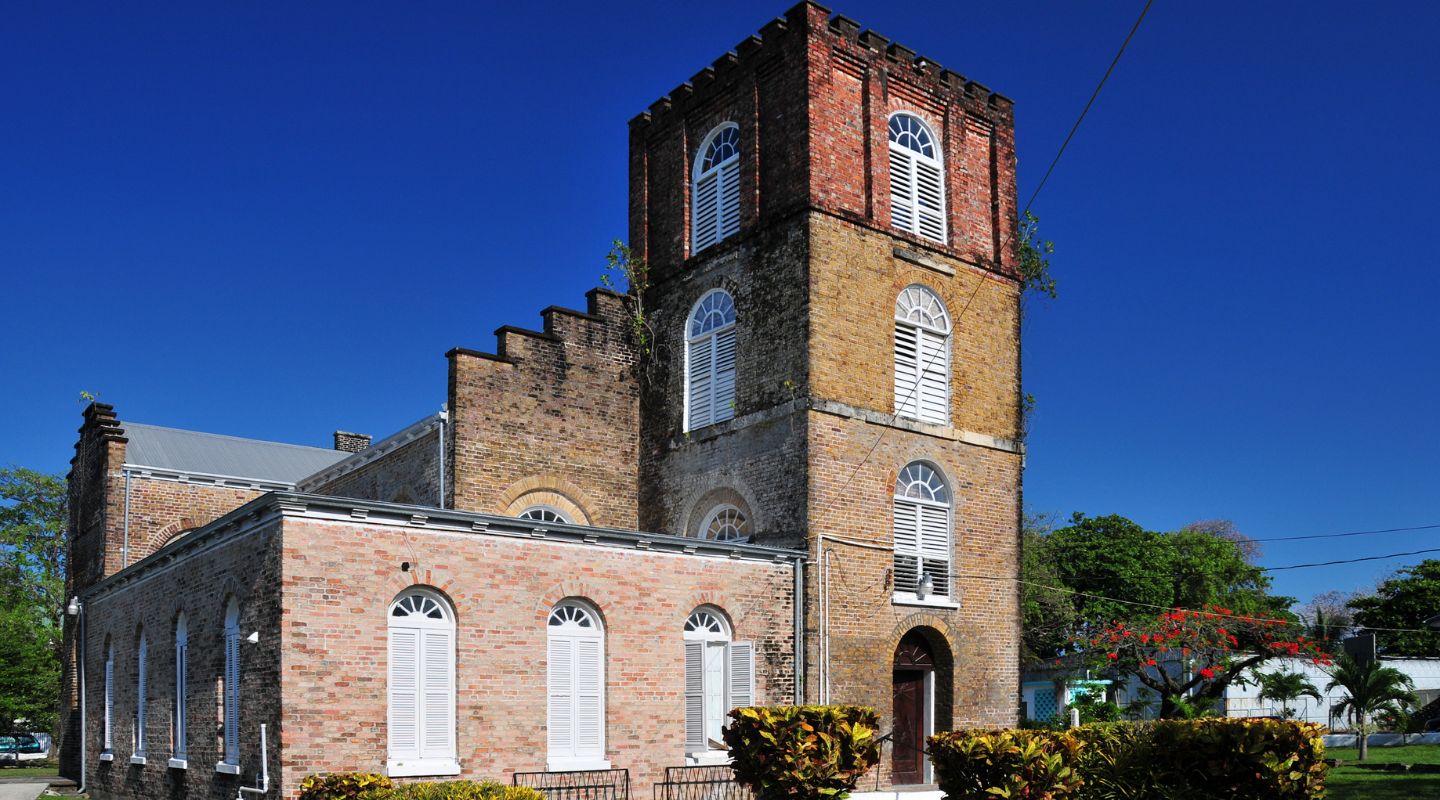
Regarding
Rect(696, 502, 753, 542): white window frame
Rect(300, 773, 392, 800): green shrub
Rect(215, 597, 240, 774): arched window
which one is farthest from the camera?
Rect(696, 502, 753, 542): white window frame

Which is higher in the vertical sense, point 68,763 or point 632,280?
point 632,280

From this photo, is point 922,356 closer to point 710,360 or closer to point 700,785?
point 710,360

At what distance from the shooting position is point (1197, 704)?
26906mm

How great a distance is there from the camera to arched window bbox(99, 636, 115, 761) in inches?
953

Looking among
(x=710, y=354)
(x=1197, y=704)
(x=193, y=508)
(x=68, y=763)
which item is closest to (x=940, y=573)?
(x=710, y=354)

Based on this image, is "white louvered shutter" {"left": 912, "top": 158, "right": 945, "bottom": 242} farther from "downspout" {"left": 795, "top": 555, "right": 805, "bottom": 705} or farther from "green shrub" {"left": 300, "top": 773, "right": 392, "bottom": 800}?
"green shrub" {"left": 300, "top": 773, "right": 392, "bottom": 800}

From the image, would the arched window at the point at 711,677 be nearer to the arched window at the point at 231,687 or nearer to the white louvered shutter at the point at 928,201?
the arched window at the point at 231,687

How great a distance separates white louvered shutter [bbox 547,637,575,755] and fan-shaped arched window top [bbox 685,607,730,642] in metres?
2.36

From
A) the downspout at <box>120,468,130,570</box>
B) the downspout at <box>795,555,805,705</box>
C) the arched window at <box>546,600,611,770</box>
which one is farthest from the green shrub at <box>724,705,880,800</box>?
the downspout at <box>120,468,130,570</box>

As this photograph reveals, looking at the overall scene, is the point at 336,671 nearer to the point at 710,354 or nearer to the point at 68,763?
the point at 710,354

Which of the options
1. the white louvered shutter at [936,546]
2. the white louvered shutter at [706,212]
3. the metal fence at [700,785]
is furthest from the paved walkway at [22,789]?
the white louvered shutter at [936,546]

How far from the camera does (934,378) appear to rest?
24.0 m

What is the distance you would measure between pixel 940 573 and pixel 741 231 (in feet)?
24.7

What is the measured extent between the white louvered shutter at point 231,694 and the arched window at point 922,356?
39.7 feet
